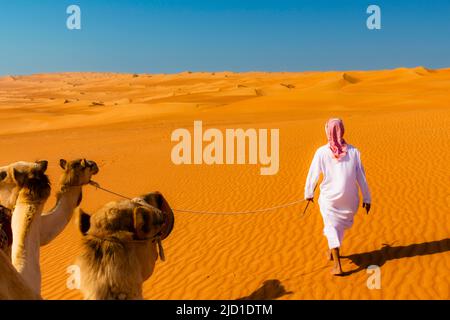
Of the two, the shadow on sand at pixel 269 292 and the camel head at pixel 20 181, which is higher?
the camel head at pixel 20 181

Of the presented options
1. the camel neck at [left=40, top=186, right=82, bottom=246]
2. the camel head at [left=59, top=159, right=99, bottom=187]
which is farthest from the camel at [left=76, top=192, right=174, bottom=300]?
the camel head at [left=59, top=159, right=99, bottom=187]

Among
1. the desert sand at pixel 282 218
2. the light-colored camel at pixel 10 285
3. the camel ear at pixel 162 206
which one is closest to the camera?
the light-colored camel at pixel 10 285

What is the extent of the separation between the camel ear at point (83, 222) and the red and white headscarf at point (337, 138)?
4.20 m

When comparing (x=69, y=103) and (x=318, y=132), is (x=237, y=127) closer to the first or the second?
(x=318, y=132)

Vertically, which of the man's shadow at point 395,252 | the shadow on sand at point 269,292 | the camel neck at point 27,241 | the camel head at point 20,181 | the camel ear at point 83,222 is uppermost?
the camel head at point 20,181

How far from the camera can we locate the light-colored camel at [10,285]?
5.24ft

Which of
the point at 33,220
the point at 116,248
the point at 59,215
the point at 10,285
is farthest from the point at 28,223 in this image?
the point at 10,285

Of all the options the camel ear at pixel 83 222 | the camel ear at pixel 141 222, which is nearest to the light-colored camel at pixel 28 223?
the camel ear at pixel 83 222

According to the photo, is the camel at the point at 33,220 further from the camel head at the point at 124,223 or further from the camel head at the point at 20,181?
the camel head at the point at 124,223

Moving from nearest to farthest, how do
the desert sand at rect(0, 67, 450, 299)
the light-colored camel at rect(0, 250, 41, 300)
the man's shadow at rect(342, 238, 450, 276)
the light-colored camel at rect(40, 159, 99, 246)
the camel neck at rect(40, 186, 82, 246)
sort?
the light-colored camel at rect(0, 250, 41, 300) → the camel neck at rect(40, 186, 82, 246) → the light-colored camel at rect(40, 159, 99, 246) → the desert sand at rect(0, 67, 450, 299) → the man's shadow at rect(342, 238, 450, 276)

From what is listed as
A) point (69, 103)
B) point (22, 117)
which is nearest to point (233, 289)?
point (22, 117)

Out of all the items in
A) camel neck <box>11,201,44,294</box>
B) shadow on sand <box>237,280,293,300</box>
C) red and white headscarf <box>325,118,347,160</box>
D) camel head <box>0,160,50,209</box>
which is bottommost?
shadow on sand <box>237,280,293,300</box>

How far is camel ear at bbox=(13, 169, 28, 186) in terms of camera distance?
12.7ft

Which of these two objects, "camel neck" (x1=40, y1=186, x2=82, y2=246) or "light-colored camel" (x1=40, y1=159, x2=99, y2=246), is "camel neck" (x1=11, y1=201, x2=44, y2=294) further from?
"light-colored camel" (x1=40, y1=159, x2=99, y2=246)
